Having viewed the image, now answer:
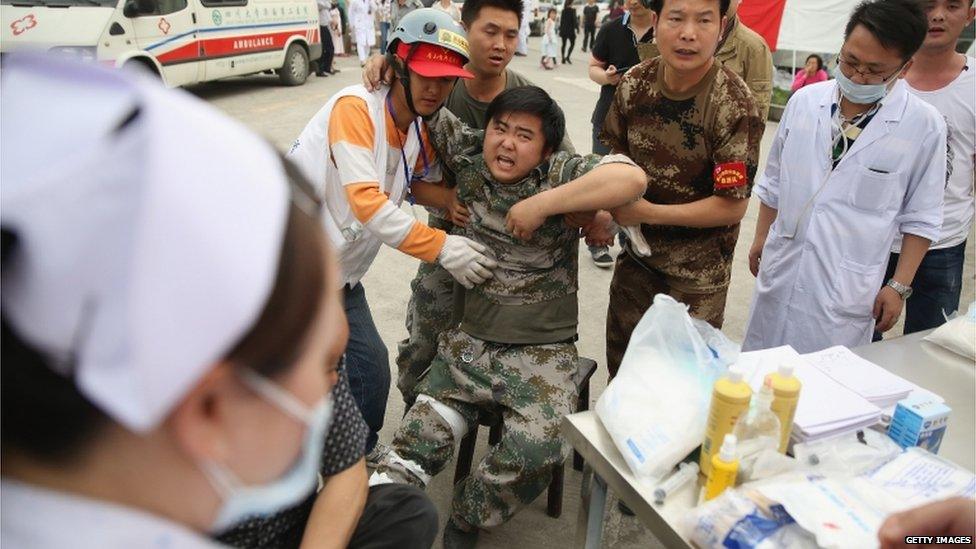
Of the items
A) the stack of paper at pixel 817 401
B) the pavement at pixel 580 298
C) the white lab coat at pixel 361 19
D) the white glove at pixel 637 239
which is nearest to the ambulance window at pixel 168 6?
the pavement at pixel 580 298

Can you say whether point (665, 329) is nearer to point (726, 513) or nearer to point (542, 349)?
point (726, 513)

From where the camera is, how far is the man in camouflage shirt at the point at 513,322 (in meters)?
1.93

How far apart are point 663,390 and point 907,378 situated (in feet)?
2.55

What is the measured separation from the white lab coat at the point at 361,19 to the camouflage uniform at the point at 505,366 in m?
10.8

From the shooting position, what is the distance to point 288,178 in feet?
2.12

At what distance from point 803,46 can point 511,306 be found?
26.7 ft

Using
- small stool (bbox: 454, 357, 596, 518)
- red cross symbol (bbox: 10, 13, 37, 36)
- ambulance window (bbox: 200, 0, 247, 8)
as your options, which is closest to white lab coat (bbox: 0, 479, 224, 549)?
small stool (bbox: 454, 357, 596, 518)

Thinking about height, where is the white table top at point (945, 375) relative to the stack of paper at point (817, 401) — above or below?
below

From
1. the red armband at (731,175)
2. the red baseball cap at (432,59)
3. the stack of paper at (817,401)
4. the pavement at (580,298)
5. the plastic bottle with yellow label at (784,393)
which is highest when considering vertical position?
the red baseball cap at (432,59)

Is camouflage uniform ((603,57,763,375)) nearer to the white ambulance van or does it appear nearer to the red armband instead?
the red armband

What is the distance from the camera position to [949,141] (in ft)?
8.04

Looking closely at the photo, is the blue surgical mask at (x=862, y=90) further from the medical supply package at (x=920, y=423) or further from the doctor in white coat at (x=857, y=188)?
the medical supply package at (x=920, y=423)

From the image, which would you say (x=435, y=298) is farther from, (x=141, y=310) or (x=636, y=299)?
(x=141, y=310)

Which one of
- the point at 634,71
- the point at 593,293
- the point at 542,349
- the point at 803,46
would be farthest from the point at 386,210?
the point at 803,46
